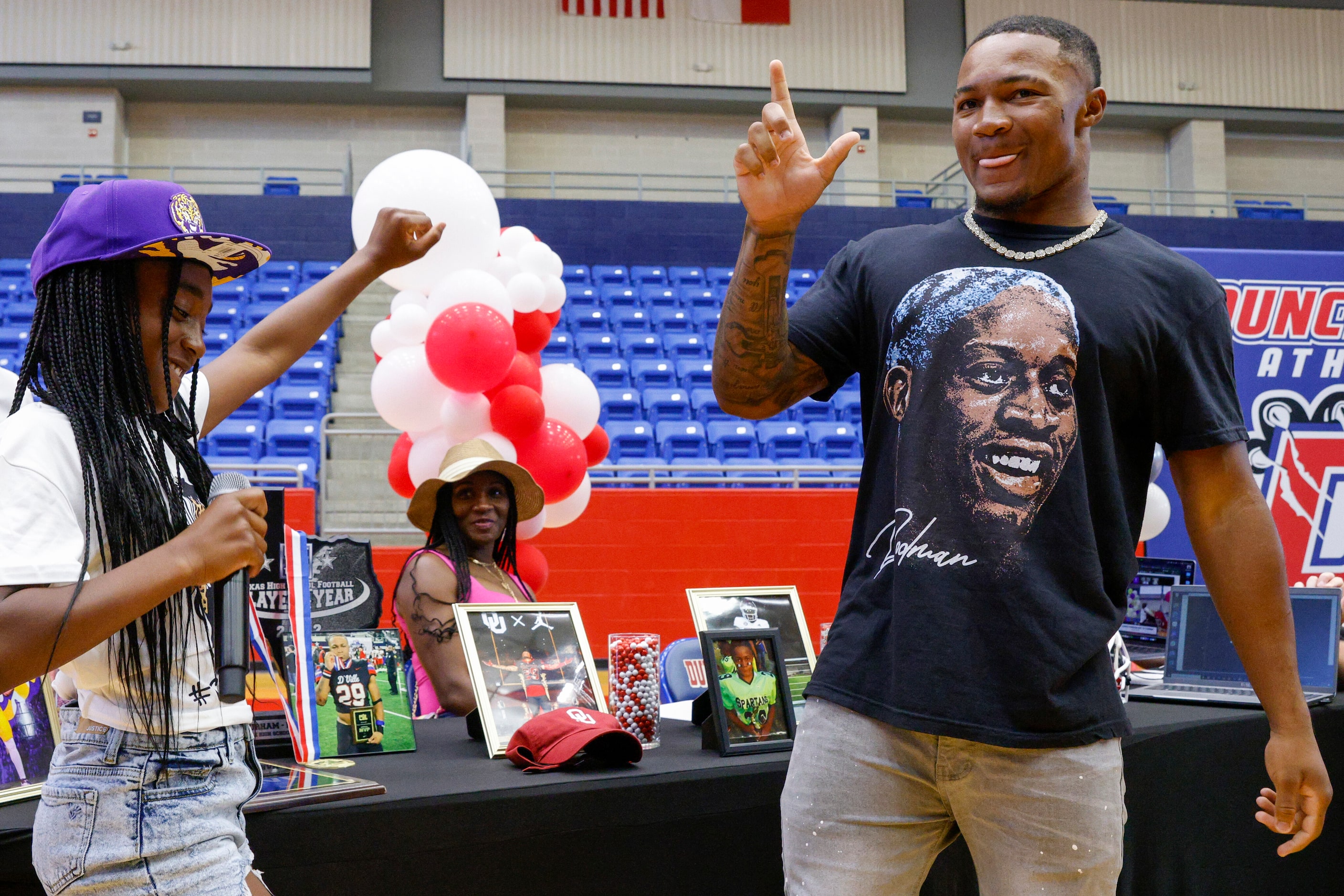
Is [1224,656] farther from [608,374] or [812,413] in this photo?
[812,413]

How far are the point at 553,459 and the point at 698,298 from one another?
6748mm

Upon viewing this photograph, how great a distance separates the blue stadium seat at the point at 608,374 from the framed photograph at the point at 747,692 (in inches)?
292

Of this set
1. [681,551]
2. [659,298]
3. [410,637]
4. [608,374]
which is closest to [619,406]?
[608,374]

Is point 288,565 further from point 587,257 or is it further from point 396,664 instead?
point 587,257

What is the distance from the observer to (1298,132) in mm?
14188

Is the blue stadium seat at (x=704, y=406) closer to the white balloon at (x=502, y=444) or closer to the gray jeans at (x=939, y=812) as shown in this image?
the white balloon at (x=502, y=444)

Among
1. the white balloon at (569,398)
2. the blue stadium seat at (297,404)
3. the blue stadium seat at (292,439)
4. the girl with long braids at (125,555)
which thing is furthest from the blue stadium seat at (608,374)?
the girl with long braids at (125,555)

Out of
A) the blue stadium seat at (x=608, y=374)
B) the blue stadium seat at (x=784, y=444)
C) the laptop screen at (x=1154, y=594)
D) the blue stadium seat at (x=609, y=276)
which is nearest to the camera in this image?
the laptop screen at (x=1154, y=594)

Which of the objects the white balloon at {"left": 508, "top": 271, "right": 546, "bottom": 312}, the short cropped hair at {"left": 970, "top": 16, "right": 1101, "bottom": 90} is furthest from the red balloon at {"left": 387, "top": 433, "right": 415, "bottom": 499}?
the short cropped hair at {"left": 970, "top": 16, "right": 1101, "bottom": 90}

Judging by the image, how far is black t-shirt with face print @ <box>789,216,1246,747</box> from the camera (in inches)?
46.3

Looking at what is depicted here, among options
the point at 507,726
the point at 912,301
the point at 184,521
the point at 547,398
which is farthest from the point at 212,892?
the point at 547,398

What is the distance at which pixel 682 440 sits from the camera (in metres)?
8.59

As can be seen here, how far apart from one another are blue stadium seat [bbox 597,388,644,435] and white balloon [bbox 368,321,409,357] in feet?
14.9

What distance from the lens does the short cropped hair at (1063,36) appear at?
1319 mm
